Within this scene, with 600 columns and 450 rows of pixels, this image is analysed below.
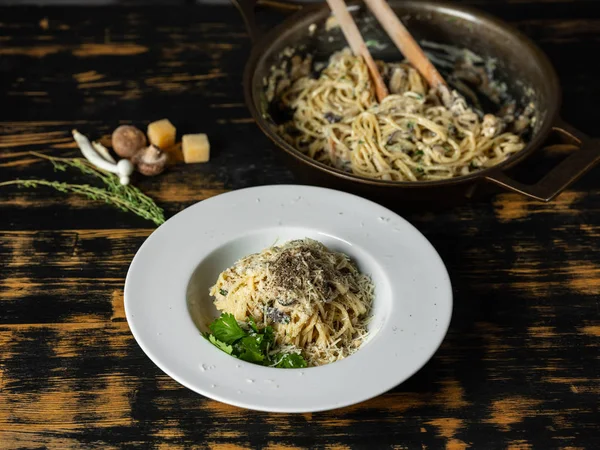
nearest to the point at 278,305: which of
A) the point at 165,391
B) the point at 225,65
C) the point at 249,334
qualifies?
the point at 249,334

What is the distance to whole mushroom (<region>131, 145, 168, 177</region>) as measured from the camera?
2633 millimetres

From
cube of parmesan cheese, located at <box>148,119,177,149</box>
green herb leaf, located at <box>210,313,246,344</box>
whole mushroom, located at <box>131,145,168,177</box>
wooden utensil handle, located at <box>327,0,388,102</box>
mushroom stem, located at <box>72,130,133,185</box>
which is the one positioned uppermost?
wooden utensil handle, located at <box>327,0,388,102</box>

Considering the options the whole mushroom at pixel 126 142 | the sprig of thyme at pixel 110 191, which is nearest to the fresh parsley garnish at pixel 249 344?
the sprig of thyme at pixel 110 191

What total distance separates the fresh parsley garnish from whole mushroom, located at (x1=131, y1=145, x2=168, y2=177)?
2.76 feet

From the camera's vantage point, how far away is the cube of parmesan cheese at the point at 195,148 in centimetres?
269

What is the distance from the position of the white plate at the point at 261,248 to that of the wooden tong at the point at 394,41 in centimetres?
67

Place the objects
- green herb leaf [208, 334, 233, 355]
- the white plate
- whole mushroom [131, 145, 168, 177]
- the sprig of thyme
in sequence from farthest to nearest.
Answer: whole mushroom [131, 145, 168, 177] → the sprig of thyme → green herb leaf [208, 334, 233, 355] → the white plate

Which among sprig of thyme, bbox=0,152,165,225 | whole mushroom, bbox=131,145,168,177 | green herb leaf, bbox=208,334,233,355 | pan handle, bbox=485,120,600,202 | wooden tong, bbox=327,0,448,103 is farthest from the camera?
wooden tong, bbox=327,0,448,103

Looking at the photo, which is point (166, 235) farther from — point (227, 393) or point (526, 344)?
point (526, 344)

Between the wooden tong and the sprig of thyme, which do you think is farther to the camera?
the wooden tong

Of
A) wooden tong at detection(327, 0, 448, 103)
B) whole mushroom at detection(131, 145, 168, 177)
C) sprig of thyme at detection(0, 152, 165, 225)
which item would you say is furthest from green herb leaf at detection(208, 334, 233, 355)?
wooden tong at detection(327, 0, 448, 103)

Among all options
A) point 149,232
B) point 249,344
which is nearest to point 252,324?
point 249,344

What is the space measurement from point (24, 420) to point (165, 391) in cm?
37

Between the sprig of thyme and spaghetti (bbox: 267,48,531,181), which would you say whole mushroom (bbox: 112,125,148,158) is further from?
spaghetti (bbox: 267,48,531,181)
